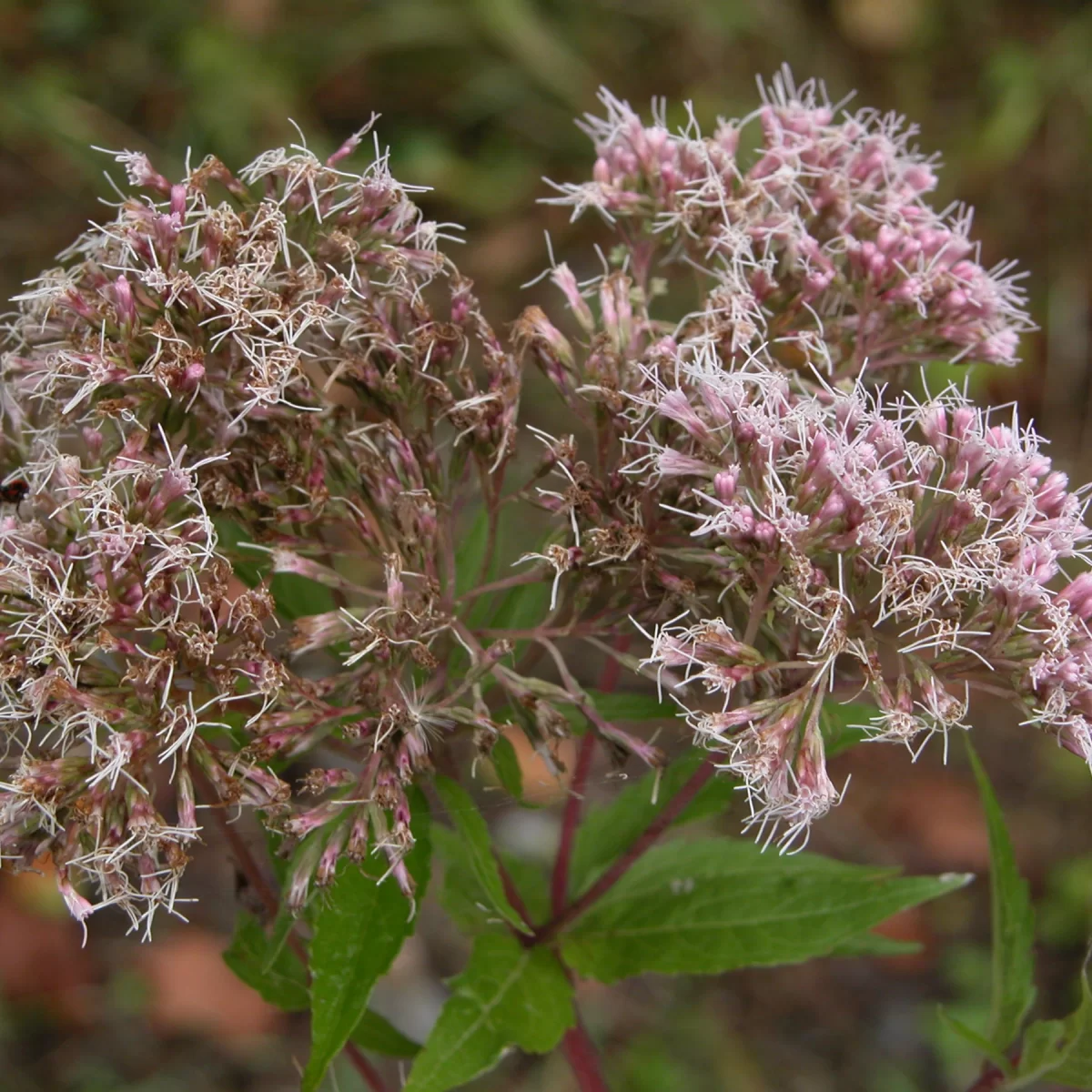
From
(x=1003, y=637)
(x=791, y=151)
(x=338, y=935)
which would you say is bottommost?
(x=338, y=935)

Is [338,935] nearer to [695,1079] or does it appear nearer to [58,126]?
[695,1079]

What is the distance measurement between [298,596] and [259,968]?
2.59ft

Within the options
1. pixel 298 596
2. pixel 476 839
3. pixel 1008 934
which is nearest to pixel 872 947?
pixel 1008 934

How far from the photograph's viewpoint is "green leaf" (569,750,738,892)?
253 centimetres

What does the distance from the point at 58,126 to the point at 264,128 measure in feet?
3.42

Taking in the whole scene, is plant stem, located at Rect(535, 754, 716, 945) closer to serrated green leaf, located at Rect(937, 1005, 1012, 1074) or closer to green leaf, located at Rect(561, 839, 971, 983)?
green leaf, located at Rect(561, 839, 971, 983)

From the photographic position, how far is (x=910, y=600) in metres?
1.99

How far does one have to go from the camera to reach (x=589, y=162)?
19.8ft

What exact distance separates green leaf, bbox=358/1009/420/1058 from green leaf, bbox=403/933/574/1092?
1.09 feet

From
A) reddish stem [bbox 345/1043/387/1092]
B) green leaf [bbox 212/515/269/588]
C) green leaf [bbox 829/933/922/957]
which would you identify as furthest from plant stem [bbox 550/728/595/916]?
green leaf [bbox 212/515/269/588]

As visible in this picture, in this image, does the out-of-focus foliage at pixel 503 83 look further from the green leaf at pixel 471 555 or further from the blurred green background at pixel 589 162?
the green leaf at pixel 471 555

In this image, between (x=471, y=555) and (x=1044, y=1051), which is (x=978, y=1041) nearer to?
(x=1044, y=1051)

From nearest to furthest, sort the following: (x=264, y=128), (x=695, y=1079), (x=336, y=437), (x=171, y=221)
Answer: (x=171, y=221), (x=336, y=437), (x=695, y=1079), (x=264, y=128)

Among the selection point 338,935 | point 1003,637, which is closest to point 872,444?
point 1003,637
